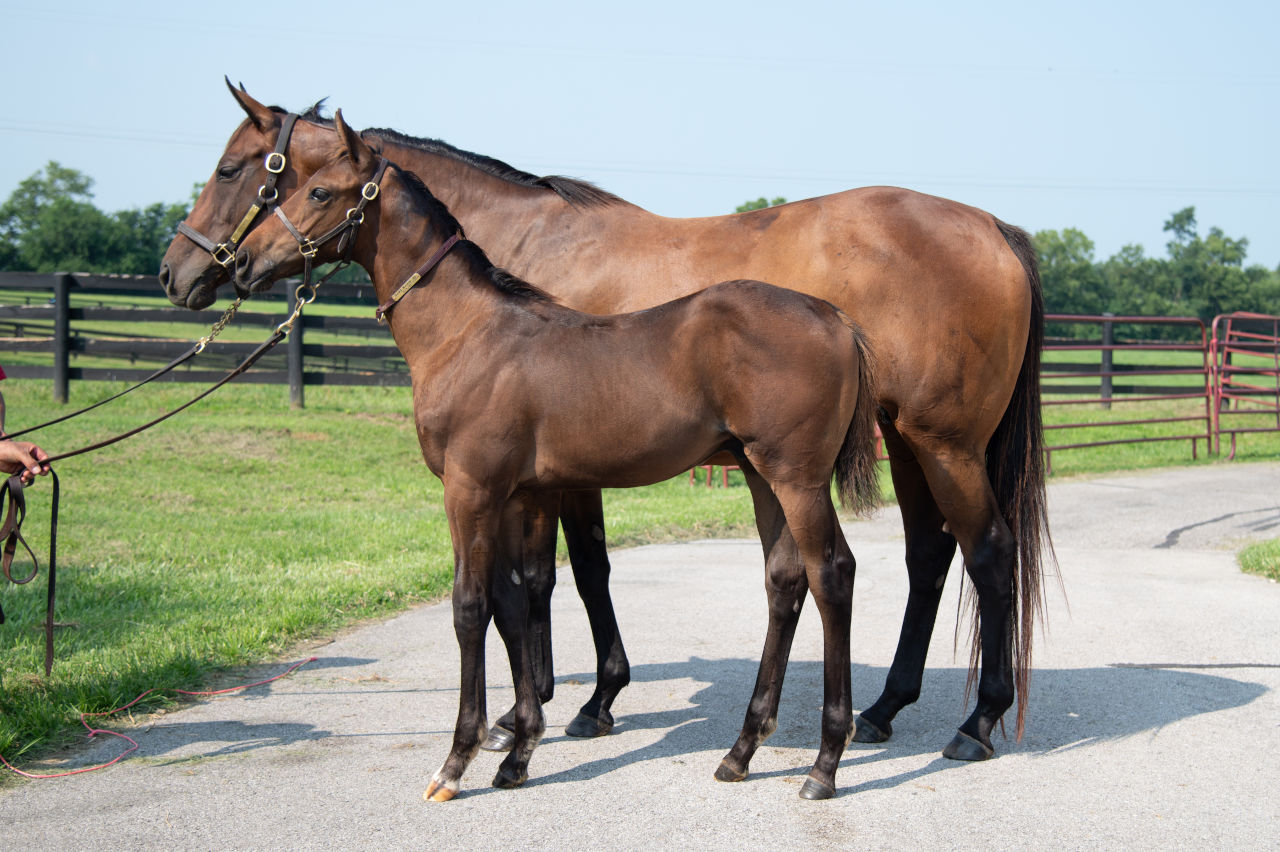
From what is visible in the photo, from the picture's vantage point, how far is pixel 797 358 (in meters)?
3.47

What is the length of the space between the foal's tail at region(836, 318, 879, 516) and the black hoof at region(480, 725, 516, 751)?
1655 mm

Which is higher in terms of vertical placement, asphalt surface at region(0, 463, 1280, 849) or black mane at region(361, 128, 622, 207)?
black mane at region(361, 128, 622, 207)

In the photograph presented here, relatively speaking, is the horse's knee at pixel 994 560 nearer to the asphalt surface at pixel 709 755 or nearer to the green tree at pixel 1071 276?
the asphalt surface at pixel 709 755

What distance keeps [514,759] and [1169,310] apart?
219 ft

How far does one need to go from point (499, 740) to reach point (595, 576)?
810 mm

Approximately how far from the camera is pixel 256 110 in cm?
427

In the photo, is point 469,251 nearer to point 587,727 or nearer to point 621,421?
point 621,421

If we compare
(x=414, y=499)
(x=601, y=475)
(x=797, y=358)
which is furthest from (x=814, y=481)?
(x=414, y=499)

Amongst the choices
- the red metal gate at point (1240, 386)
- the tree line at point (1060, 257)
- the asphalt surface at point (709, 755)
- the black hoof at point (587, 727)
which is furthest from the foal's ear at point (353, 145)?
the tree line at point (1060, 257)

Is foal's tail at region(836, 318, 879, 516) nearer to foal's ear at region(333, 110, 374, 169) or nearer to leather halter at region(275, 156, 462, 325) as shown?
leather halter at region(275, 156, 462, 325)

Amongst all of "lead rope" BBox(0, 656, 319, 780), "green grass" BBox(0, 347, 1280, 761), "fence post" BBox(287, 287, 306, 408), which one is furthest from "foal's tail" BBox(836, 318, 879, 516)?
"fence post" BBox(287, 287, 306, 408)

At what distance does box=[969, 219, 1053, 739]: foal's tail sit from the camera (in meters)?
4.33

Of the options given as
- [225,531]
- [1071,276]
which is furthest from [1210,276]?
[225,531]

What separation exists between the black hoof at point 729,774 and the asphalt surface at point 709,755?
1.4 inches
